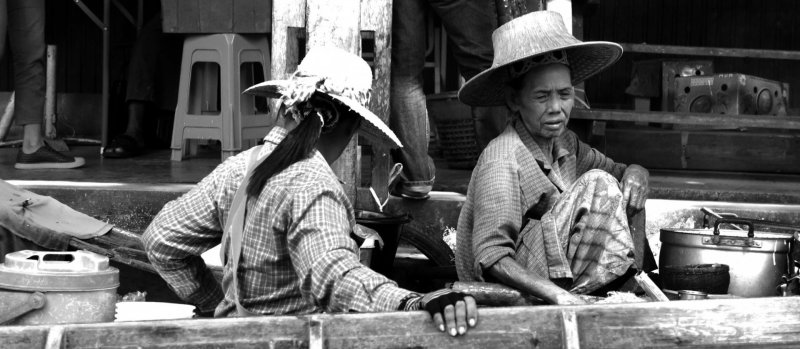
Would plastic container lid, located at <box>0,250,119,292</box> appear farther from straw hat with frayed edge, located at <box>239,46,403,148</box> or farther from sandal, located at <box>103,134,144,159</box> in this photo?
sandal, located at <box>103,134,144,159</box>

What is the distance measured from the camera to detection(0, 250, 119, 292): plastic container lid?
3123 mm

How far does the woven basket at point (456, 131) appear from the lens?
6992 millimetres

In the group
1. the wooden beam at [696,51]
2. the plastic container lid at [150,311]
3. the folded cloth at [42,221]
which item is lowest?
the plastic container lid at [150,311]

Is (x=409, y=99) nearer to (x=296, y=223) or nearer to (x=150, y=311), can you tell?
(x=150, y=311)

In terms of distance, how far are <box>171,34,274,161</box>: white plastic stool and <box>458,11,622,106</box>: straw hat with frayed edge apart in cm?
276

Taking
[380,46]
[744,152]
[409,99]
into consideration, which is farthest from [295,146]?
[744,152]

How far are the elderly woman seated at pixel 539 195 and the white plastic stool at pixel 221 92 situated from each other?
9.35ft

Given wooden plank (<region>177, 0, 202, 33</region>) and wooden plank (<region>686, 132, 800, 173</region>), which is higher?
wooden plank (<region>177, 0, 202, 33</region>)

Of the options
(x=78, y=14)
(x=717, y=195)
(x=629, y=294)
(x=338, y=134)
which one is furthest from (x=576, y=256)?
(x=78, y=14)

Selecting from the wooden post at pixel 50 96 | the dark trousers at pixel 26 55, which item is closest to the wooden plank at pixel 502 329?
the dark trousers at pixel 26 55

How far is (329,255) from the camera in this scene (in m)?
2.83

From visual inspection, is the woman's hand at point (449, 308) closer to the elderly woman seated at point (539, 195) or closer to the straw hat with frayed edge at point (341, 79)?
the straw hat with frayed edge at point (341, 79)

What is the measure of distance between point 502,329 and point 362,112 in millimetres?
682

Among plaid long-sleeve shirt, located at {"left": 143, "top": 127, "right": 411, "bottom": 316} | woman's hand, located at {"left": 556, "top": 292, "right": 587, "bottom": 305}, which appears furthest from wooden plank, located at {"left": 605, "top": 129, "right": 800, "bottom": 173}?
plaid long-sleeve shirt, located at {"left": 143, "top": 127, "right": 411, "bottom": 316}
